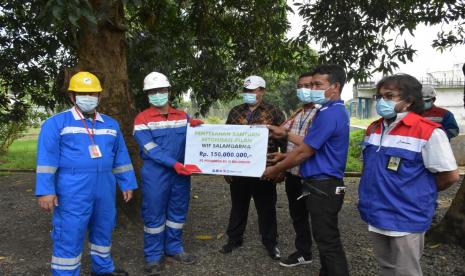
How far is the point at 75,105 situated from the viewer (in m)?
3.59

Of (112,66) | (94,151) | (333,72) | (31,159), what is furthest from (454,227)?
(31,159)

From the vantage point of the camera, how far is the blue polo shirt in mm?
3234

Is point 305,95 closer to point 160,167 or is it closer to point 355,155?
point 160,167

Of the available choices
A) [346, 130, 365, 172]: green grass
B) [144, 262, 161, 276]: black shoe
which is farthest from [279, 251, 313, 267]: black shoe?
[346, 130, 365, 172]: green grass

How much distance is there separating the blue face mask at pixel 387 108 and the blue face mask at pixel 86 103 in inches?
90.6

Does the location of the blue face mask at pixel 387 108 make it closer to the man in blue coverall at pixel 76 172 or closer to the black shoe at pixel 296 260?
the black shoe at pixel 296 260

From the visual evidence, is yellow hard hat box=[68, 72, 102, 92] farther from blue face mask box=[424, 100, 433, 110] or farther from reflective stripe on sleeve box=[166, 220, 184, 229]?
blue face mask box=[424, 100, 433, 110]

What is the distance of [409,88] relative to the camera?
281 cm

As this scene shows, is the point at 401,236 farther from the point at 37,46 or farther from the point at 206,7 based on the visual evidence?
the point at 37,46

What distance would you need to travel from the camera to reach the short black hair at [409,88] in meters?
2.81

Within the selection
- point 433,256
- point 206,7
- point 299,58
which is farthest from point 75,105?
point 299,58

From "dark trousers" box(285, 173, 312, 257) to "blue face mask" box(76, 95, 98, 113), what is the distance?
193 cm

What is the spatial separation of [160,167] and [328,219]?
166 cm

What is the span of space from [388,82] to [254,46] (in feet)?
18.2
